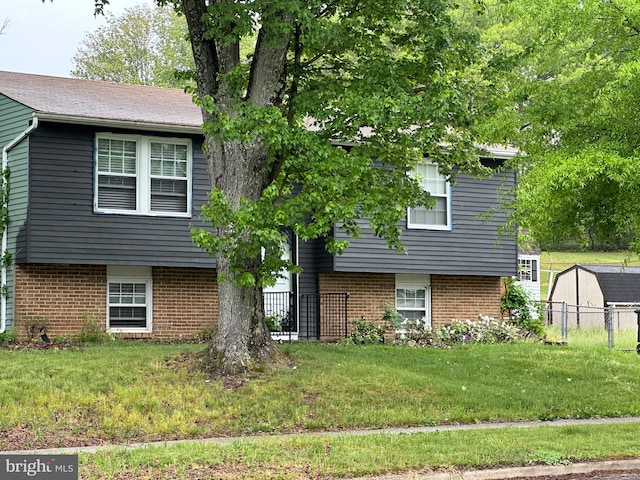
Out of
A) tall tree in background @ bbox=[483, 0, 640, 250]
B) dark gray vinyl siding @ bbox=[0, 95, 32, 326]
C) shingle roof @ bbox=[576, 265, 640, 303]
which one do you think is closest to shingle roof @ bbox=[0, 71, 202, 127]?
dark gray vinyl siding @ bbox=[0, 95, 32, 326]

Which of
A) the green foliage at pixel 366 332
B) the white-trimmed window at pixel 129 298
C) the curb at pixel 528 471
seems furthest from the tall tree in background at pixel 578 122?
the white-trimmed window at pixel 129 298

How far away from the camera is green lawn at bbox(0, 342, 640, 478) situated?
33.8ft

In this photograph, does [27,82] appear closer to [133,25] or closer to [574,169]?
[574,169]

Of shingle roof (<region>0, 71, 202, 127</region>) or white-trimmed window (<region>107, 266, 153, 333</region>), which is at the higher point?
shingle roof (<region>0, 71, 202, 127</region>)

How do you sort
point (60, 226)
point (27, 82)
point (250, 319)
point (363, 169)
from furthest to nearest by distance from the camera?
point (27, 82) < point (60, 226) < point (250, 319) < point (363, 169)

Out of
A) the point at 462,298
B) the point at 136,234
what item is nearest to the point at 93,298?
the point at 136,234

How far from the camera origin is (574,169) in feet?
41.9

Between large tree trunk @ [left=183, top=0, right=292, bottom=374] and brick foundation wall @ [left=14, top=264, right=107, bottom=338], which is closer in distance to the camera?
large tree trunk @ [left=183, top=0, right=292, bottom=374]

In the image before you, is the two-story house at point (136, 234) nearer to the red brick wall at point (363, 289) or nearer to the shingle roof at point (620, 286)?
the red brick wall at point (363, 289)

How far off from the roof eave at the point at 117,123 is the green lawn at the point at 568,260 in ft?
128

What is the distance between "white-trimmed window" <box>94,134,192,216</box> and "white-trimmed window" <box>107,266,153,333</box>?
1590 mm

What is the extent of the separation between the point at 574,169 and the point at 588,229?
10.3 ft

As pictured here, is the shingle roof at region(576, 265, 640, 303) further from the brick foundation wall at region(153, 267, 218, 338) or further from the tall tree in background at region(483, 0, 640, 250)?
the tall tree in background at region(483, 0, 640, 250)

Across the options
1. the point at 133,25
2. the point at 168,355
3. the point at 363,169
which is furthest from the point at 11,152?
the point at 133,25
